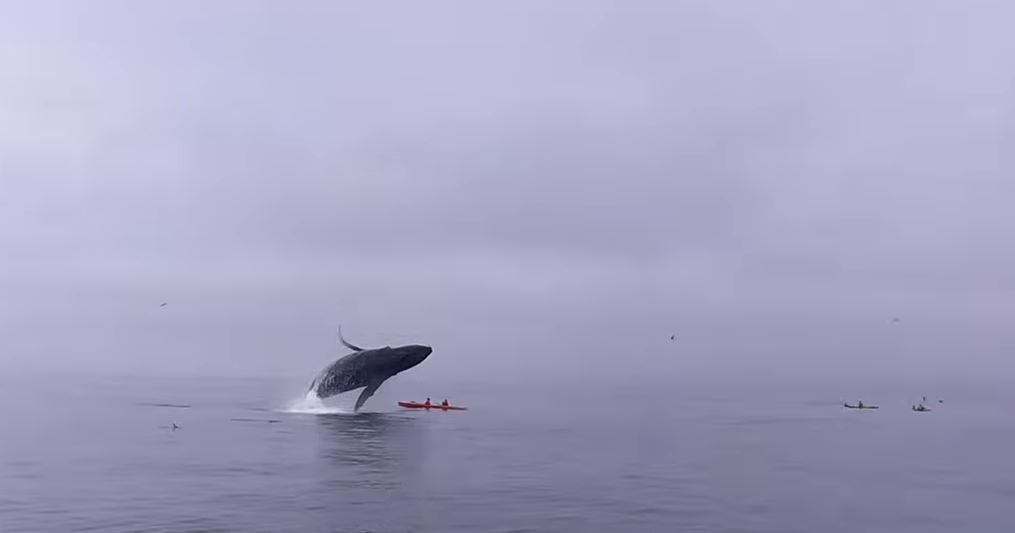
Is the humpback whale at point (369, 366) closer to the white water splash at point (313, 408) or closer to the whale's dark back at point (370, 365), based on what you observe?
the whale's dark back at point (370, 365)

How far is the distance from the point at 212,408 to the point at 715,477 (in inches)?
2471

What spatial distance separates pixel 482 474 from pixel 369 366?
1845 centimetres

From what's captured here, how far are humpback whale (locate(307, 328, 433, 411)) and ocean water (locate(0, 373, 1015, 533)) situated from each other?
3328mm

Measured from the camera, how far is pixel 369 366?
64938mm

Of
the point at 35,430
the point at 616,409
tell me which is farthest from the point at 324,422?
the point at 616,409

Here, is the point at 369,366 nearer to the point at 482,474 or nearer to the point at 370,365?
the point at 370,365

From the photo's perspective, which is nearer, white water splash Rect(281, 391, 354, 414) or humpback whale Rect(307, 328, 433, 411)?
humpback whale Rect(307, 328, 433, 411)

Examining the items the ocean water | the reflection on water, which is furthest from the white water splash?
the reflection on water

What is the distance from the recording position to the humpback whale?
63.9 meters

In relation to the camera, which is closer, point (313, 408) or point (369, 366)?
point (369, 366)

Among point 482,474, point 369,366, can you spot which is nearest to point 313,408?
point 369,366

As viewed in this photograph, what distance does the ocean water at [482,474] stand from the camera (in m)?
36.6

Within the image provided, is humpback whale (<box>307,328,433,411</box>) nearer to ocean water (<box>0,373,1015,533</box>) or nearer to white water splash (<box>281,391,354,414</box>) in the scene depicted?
ocean water (<box>0,373,1015,533</box>)

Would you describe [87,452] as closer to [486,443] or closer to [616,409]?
[486,443]
